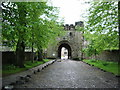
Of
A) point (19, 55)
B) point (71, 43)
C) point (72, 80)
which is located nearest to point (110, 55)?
point (19, 55)

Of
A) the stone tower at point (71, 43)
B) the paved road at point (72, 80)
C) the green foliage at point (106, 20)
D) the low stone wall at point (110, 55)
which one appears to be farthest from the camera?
the stone tower at point (71, 43)

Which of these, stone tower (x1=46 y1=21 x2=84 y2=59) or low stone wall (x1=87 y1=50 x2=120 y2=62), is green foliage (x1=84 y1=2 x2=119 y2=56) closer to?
low stone wall (x1=87 y1=50 x2=120 y2=62)

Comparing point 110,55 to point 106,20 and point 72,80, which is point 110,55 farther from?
point 72,80

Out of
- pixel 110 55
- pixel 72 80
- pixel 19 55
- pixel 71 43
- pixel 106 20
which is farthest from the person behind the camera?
pixel 71 43

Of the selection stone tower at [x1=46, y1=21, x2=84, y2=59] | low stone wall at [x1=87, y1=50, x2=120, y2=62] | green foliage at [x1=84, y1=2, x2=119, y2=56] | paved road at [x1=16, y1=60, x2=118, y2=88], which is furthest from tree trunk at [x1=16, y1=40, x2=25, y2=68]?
stone tower at [x1=46, y1=21, x2=84, y2=59]

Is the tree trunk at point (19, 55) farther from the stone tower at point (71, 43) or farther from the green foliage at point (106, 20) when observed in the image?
the stone tower at point (71, 43)

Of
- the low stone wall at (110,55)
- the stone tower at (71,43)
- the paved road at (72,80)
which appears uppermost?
the stone tower at (71,43)

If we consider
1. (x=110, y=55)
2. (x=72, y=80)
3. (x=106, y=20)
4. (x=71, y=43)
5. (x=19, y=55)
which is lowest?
(x=72, y=80)

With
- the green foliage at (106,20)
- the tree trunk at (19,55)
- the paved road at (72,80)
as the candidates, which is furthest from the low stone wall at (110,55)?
the tree trunk at (19,55)

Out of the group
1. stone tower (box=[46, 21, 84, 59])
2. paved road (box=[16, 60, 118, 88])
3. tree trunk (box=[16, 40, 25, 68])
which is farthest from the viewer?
stone tower (box=[46, 21, 84, 59])

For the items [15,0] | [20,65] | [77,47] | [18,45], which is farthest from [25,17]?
[77,47]

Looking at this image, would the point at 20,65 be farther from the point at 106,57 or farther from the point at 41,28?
the point at 106,57

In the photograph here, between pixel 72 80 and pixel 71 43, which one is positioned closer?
pixel 72 80

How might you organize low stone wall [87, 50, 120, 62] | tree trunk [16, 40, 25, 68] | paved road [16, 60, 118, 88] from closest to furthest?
1. paved road [16, 60, 118, 88]
2. tree trunk [16, 40, 25, 68]
3. low stone wall [87, 50, 120, 62]
